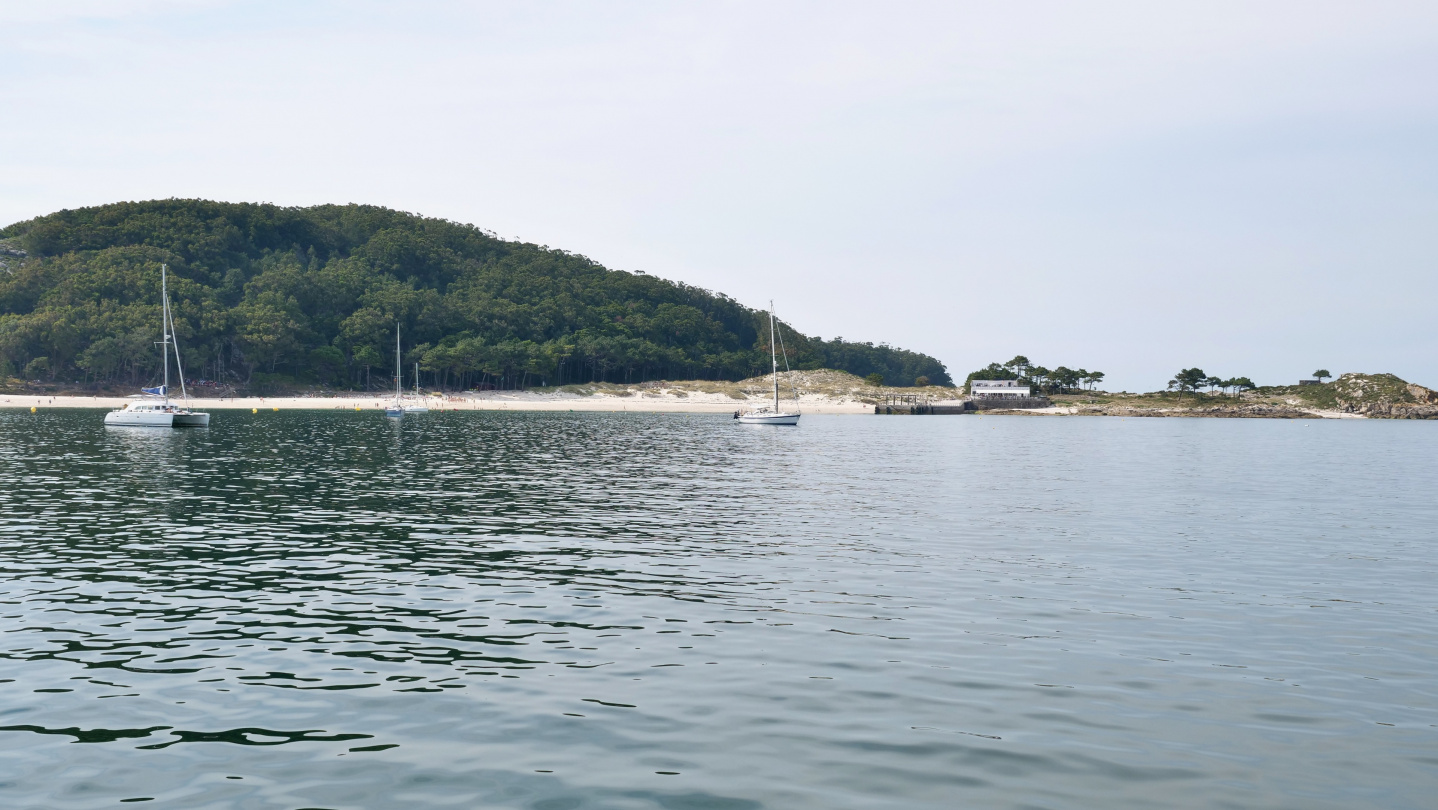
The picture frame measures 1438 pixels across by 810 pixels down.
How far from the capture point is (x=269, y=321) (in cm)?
19200

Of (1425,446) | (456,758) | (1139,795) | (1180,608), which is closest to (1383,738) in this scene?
(1139,795)

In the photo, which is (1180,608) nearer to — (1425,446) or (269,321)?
(1425,446)

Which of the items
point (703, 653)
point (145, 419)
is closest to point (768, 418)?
point (145, 419)

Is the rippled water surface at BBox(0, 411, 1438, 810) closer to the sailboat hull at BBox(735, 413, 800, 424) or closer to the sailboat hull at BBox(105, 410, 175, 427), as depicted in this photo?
the sailboat hull at BBox(105, 410, 175, 427)

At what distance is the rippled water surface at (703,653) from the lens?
39.4 feet

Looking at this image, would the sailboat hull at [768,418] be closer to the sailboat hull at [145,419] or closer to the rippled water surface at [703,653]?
the sailboat hull at [145,419]

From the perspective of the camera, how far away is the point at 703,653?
17688mm

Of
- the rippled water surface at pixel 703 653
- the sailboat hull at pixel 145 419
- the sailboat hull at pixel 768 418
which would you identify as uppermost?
the sailboat hull at pixel 145 419

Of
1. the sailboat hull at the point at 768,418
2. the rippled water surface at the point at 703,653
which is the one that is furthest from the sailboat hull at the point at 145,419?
the sailboat hull at the point at 768,418

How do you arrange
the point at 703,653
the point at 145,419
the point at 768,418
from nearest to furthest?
the point at 703,653 < the point at 145,419 < the point at 768,418

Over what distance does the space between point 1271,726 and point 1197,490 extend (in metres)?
40.7

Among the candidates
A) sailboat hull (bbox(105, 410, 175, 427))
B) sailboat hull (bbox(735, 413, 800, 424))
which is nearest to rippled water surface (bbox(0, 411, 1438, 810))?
sailboat hull (bbox(105, 410, 175, 427))

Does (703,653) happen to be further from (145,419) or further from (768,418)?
(768,418)

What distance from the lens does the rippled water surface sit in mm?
12023
